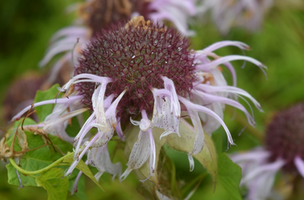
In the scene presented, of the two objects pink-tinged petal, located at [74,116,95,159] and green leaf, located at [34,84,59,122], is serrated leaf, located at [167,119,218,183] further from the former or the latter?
green leaf, located at [34,84,59,122]

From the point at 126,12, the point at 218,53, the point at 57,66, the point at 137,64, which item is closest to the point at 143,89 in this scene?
the point at 137,64

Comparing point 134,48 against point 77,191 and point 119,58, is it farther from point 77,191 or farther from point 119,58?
point 77,191

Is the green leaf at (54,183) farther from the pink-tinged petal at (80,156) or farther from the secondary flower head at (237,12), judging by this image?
the secondary flower head at (237,12)

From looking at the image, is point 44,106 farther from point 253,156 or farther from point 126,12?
point 253,156

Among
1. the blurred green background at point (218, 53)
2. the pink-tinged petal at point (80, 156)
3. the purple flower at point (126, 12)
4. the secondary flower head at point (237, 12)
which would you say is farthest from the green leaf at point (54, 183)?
the secondary flower head at point (237, 12)

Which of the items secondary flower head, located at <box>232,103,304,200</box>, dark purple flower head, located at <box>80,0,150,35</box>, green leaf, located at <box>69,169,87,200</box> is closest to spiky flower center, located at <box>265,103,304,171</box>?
secondary flower head, located at <box>232,103,304,200</box>
